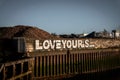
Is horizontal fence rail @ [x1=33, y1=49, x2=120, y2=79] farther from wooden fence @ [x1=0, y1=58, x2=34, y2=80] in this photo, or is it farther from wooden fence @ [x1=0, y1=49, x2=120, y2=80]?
wooden fence @ [x1=0, y1=58, x2=34, y2=80]

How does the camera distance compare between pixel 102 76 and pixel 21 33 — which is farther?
pixel 21 33

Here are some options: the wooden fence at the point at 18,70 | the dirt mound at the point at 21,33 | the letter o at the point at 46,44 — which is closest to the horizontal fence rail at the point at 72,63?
the letter o at the point at 46,44

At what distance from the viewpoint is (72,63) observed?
23.6m

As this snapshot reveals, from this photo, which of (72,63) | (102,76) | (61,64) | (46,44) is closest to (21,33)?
(46,44)

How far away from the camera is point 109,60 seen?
2847cm

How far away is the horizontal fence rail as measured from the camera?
20.9 meters

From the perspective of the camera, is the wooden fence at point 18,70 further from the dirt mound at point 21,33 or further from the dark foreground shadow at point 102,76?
the dirt mound at point 21,33

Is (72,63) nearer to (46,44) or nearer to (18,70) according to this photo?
(46,44)

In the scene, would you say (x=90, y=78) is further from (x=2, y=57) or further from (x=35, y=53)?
(x=2, y=57)

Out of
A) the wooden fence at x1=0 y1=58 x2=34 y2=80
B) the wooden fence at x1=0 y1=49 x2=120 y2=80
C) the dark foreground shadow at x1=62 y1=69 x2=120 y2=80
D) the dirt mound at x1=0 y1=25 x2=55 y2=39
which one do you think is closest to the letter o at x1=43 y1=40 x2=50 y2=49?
the wooden fence at x1=0 y1=49 x2=120 y2=80

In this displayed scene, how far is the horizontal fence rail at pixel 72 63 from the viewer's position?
822 inches

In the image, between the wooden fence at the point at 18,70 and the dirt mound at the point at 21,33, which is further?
the dirt mound at the point at 21,33

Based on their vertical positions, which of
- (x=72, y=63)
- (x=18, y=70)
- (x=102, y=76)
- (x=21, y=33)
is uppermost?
Result: (x=21, y=33)

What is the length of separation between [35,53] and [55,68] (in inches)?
103
